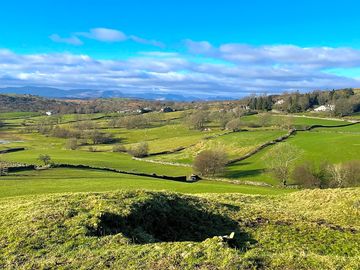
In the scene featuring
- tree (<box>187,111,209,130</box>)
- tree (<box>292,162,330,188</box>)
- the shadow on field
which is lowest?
tree (<box>292,162,330,188</box>)

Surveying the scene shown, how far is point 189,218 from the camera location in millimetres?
23203

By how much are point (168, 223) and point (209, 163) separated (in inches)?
2800

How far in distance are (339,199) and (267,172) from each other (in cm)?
5755

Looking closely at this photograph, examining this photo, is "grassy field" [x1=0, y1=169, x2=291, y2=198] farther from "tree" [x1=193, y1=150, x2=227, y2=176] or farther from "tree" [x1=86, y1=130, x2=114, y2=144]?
"tree" [x1=86, y1=130, x2=114, y2=144]

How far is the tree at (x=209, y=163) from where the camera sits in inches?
3642

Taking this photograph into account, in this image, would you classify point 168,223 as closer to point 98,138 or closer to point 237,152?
point 237,152

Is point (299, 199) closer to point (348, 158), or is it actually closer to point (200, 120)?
point (348, 158)

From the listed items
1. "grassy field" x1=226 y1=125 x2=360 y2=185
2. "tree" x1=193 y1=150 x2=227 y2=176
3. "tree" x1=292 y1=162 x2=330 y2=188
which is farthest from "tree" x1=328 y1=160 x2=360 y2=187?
"tree" x1=193 y1=150 x2=227 y2=176

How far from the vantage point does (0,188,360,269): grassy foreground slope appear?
14461 mm

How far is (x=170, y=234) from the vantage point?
20828mm

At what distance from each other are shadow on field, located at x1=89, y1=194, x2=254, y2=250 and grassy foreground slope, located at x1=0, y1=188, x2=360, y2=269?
5 cm

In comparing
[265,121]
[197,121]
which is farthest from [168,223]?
[197,121]

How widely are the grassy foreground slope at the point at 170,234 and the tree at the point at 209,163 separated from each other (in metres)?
61.7

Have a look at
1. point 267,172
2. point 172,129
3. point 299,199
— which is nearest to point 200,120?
point 172,129
